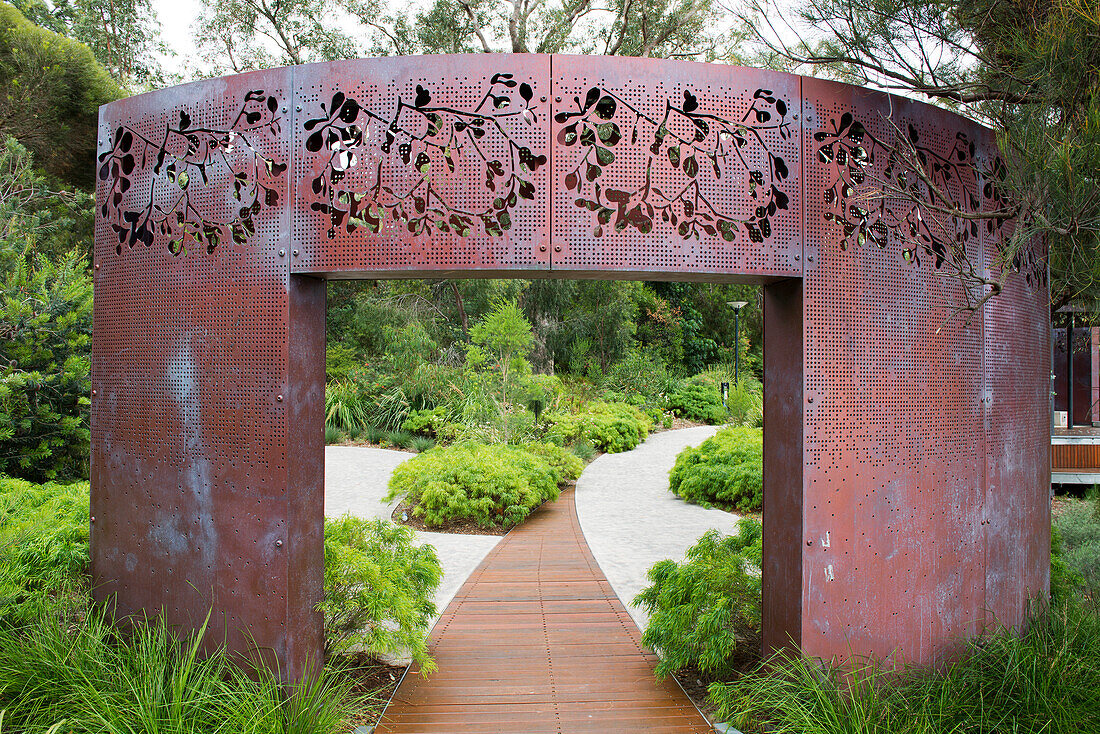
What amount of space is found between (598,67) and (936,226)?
207 centimetres

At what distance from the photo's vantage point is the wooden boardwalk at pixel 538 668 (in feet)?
12.0

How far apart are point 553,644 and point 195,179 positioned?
3.64 meters

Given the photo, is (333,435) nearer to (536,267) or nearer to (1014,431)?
(536,267)

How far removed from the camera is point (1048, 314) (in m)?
4.64

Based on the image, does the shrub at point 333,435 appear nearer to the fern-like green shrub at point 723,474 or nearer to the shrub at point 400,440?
the shrub at point 400,440

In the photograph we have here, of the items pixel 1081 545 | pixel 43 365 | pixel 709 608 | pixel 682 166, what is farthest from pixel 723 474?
pixel 43 365

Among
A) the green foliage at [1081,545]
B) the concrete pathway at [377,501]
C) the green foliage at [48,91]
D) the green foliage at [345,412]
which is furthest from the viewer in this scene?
the green foliage at [345,412]

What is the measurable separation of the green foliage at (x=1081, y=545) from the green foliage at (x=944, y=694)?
4.42 feet

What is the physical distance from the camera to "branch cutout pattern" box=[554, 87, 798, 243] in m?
3.47

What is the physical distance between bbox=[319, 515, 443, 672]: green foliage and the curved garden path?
1.05 feet

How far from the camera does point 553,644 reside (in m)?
4.69

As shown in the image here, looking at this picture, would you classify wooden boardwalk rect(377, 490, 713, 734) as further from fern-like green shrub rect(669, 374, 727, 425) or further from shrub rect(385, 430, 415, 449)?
fern-like green shrub rect(669, 374, 727, 425)

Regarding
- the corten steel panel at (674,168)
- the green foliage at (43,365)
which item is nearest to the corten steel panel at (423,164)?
the corten steel panel at (674,168)

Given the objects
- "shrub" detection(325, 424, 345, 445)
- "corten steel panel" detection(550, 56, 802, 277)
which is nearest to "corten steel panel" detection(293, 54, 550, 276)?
"corten steel panel" detection(550, 56, 802, 277)
